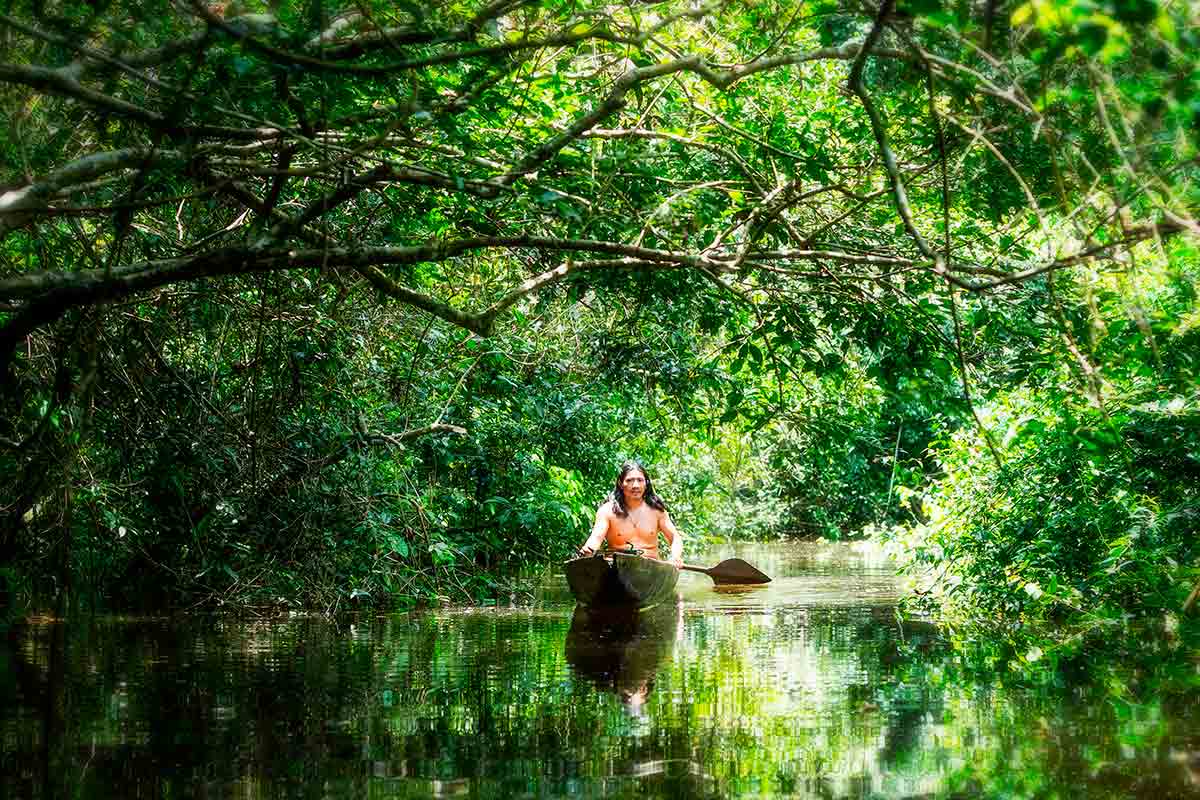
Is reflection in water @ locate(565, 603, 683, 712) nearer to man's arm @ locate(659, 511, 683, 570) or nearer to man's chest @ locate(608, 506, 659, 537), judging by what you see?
man's arm @ locate(659, 511, 683, 570)

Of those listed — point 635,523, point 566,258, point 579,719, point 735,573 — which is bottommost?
point 579,719

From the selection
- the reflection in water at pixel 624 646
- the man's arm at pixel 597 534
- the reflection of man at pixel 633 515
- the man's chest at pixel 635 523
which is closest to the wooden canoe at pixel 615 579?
the reflection in water at pixel 624 646

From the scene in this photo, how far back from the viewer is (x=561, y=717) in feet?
19.3

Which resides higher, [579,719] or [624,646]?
[624,646]

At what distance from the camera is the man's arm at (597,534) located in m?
11.6

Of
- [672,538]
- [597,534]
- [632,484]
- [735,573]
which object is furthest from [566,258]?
[735,573]

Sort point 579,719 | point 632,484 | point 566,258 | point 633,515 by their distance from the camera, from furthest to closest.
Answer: point 633,515, point 632,484, point 566,258, point 579,719

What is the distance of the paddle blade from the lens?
14.2 meters

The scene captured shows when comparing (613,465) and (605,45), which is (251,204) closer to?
(605,45)

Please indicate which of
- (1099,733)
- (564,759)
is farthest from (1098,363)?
(564,759)

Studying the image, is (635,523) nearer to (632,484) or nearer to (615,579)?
(632,484)

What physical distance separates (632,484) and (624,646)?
146 inches

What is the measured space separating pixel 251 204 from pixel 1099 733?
4.81 m

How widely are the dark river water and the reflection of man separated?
2978 mm
